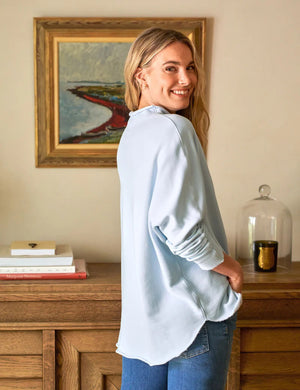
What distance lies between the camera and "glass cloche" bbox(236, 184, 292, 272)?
7.76ft

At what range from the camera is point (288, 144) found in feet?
8.04

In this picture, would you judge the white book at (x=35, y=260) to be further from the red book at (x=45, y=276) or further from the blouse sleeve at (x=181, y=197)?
the blouse sleeve at (x=181, y=197)

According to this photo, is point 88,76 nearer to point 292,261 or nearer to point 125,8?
point 125,8

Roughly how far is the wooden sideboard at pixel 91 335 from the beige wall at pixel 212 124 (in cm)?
43

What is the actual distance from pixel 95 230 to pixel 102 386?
0.66m

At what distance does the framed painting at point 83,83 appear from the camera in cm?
234

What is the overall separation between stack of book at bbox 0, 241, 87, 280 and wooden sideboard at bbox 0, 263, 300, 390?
0.04 meters

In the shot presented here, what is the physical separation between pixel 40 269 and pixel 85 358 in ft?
1.19

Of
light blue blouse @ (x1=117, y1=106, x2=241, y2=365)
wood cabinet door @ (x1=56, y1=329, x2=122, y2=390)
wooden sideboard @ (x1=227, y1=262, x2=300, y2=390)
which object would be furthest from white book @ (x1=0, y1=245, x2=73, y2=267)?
light blue blouse @ (x1=117, y1=106, x2=241, y2=365)

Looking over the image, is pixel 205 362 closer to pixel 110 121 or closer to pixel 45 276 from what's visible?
pixel 45 276

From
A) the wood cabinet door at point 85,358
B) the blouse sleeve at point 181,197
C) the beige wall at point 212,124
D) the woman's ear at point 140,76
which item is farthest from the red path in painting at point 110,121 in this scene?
the blouse sleeve at point 181,197

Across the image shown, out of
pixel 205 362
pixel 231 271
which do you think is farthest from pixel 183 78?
pixel 205 362

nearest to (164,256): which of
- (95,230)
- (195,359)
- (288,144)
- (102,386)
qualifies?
(195,359)

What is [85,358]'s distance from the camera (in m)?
2.06
